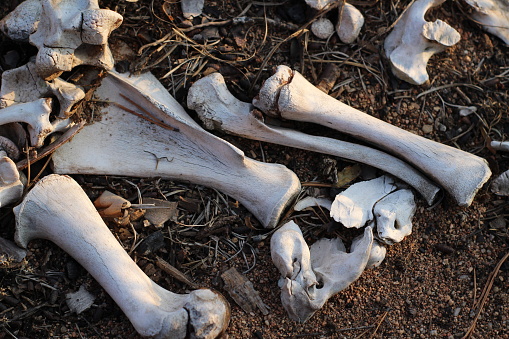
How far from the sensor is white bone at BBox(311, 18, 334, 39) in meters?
2.78

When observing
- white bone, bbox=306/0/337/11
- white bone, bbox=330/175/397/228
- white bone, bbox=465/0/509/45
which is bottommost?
white bone, bbox=330/175/397/228

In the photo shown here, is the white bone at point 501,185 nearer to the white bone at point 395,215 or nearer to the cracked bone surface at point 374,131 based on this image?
the cracked bone surface at point 374,131

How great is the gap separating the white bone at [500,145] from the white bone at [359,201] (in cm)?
58

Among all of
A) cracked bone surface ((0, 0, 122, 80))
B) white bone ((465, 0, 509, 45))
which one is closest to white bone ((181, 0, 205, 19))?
cracked bone surface ((0, 0, 122, 80))

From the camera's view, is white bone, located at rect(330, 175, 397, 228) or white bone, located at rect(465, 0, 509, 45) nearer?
white bone, located at rect(330, 175, 397, 228)

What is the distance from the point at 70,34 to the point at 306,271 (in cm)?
142

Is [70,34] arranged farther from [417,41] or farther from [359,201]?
[417,41]

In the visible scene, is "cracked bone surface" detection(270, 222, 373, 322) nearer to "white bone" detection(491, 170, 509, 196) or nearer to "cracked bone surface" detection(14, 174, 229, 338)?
"cracked bone surface" detection(14, 174, 229, 338)

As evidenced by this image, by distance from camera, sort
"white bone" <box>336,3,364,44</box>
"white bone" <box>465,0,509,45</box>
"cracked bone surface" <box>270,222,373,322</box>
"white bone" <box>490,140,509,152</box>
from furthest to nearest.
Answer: "white bone" <box>465,0,509,45</box>, "white bone" <box>336,3,364,44</box>, "white bone" <box>490,140,509,152</box>, "cracked bone surface" <box>270,222,373,322</box>

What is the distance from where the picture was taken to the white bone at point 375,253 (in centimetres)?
237

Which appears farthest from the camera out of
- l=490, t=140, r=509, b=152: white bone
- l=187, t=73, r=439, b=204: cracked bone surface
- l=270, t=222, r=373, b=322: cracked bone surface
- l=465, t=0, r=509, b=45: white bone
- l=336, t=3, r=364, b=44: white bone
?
l=465, t=0, r=509, b=45: white bone

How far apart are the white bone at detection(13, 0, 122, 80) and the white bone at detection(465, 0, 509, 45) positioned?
1945 mm

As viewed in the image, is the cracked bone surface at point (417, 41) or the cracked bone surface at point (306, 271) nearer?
the cracked bone surface at point (306, 271)

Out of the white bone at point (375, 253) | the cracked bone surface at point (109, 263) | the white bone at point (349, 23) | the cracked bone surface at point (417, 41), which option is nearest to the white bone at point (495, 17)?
the cracked bone surface at point (417, 41)
